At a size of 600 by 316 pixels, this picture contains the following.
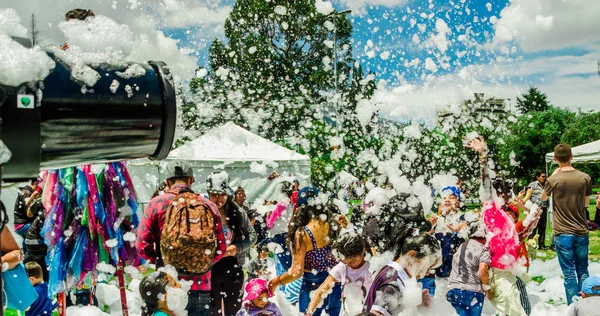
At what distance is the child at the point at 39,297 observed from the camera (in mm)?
4211

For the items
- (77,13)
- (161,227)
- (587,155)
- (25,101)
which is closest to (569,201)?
(161,227)

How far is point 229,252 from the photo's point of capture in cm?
428

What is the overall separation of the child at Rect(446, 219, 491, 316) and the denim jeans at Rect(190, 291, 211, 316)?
83.3 inches

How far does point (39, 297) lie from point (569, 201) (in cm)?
496

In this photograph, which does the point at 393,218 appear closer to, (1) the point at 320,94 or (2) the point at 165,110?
(2) the point at 165,110

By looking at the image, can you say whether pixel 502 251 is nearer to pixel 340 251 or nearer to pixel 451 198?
pixel 451 198

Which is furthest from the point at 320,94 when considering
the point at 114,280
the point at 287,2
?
the point at 114,280

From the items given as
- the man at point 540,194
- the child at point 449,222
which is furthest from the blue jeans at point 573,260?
the man at point 540,194

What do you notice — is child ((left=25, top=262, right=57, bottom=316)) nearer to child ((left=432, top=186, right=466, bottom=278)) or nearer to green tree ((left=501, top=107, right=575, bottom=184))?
child ((left=432, top=186, right=466, bottom=278))

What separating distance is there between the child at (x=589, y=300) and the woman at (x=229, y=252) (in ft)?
8.19

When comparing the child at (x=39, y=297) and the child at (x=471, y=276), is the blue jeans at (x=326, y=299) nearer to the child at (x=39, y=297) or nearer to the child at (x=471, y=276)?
the child at (x=471, y=276)

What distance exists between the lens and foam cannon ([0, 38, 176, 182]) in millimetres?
1119

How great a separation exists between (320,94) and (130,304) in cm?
1648

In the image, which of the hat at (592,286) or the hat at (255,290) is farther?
the hat at (255,290)
